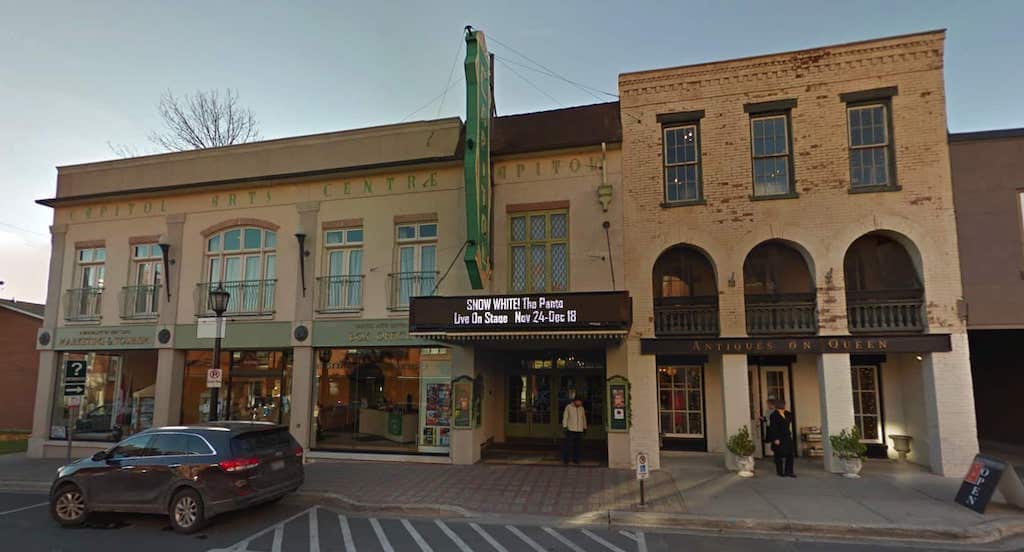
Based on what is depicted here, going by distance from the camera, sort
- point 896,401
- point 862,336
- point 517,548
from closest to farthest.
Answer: point 517,548 → point 862,336 → point 896,401

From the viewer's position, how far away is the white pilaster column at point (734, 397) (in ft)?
40.8

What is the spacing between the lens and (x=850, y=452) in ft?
38.0

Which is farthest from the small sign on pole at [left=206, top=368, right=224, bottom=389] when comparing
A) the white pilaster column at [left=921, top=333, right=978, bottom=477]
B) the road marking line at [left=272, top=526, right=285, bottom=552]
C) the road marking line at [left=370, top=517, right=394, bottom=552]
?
the white pilaster column at [left=921, top=333, right=978, bottom=477]

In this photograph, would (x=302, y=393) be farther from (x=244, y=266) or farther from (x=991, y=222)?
(x=991, y=222)

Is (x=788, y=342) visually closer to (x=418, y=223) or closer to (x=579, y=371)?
(x=579, y=371)

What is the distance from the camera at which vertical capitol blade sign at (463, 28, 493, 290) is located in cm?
1205

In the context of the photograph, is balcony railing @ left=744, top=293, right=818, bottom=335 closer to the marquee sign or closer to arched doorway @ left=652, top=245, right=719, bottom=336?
arched doorway @ left=652, top=245, right=719, bottom=336

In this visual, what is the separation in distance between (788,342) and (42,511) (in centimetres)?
1563

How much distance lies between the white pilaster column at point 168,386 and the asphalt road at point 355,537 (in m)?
6.21

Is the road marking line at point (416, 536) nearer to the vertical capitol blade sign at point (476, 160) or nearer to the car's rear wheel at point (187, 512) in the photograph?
the car's rear wheel at point (187, 512)

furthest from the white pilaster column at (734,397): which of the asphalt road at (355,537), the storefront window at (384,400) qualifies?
the storefront window at (384,400)

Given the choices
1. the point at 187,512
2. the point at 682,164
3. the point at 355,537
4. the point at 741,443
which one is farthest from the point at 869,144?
the point at 187,512

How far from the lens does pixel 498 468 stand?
42.6 ft

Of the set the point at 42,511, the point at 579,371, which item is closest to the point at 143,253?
the point at 42,511
